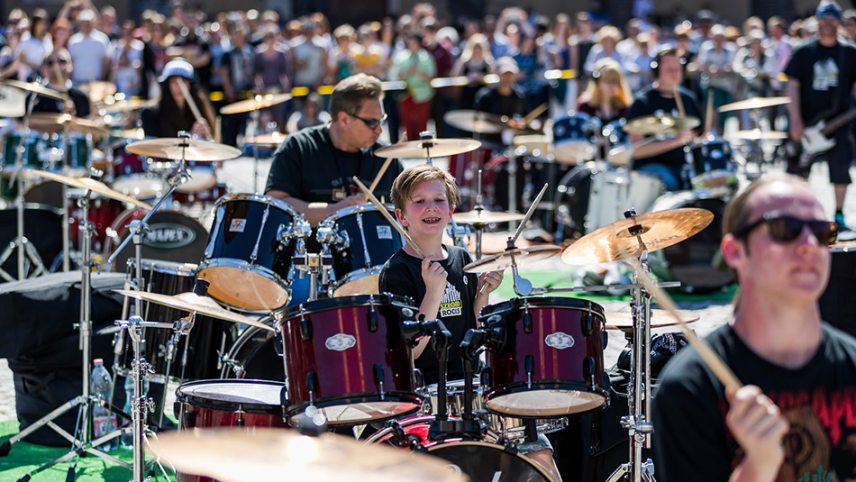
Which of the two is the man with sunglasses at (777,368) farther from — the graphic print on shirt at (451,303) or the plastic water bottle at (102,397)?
the plastic water bottle at (102,397)

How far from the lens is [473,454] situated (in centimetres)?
481

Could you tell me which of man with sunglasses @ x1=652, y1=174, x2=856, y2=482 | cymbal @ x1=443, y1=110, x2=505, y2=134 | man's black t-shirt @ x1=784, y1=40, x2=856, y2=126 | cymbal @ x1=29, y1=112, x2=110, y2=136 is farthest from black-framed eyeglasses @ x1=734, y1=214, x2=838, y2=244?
cymbal @ x1=443, y1=110, x2=505, y2=134

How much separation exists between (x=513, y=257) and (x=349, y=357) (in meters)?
0.69

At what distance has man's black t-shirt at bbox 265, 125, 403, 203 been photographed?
7.64 meters

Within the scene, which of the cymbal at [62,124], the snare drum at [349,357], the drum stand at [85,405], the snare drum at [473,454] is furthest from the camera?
the cymbal at [62,124]

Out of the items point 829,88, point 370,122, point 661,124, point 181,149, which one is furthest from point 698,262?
point 181,149

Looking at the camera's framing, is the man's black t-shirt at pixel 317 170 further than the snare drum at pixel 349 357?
Yes

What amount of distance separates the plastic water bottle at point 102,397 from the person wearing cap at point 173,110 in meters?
4.44

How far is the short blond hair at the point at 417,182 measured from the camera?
557 centimetres

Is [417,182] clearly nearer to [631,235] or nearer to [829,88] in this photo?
[631,235]

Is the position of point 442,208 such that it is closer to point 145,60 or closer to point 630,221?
point 630,221

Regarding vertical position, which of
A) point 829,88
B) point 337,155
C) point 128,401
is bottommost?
point 128,401

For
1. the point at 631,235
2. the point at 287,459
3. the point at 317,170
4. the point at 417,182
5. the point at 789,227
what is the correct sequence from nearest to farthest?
the point at 287,459, the point at 789,227, the point at 631,235, the point at 417,182, the point at 317,170

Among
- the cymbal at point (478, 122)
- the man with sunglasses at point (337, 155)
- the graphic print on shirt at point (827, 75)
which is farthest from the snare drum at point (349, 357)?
the cymbal at point (478, 122)
